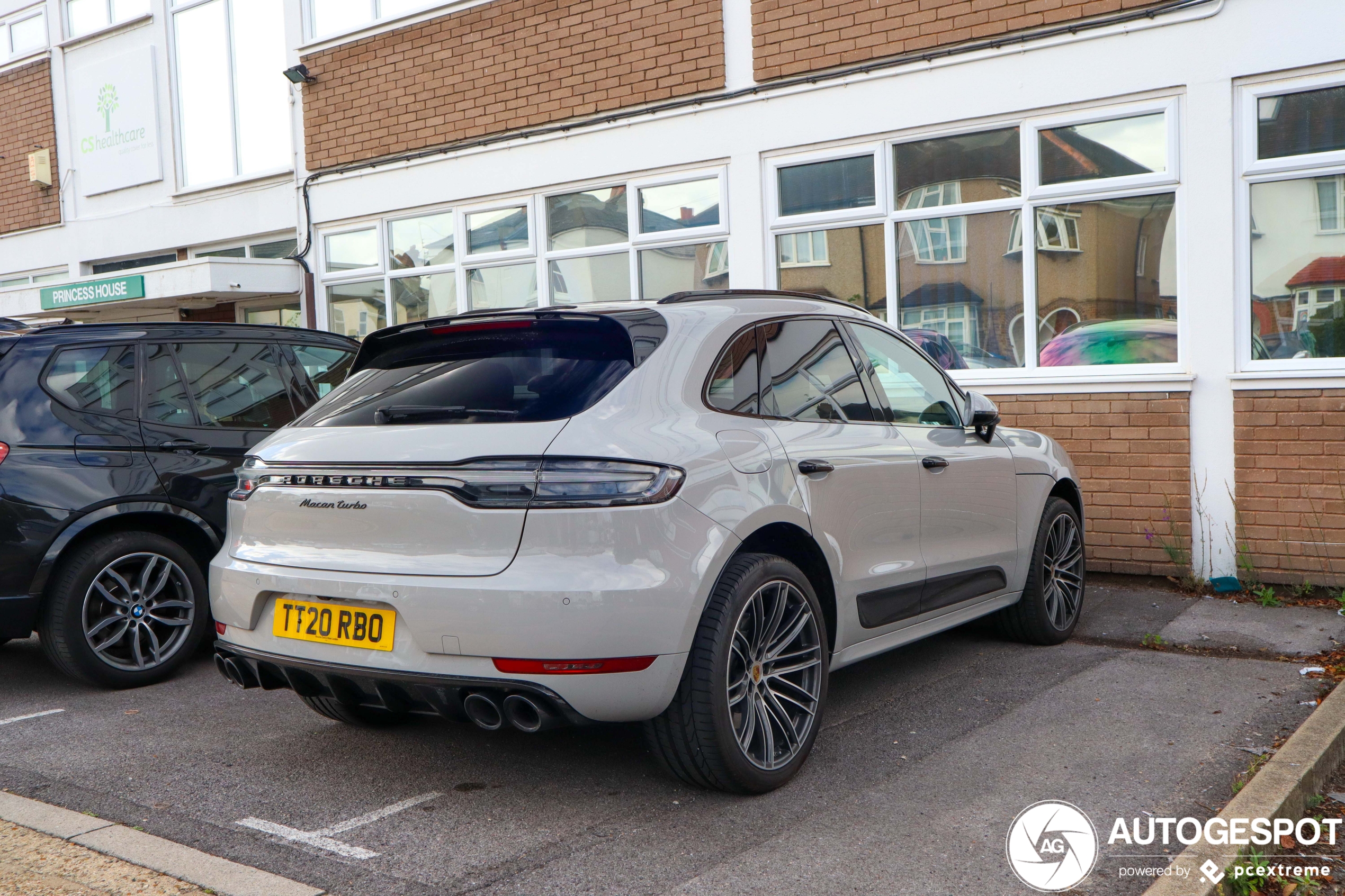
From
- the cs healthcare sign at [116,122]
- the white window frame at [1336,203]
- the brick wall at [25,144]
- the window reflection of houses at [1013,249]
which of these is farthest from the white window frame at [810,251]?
the brick wall at [25,144]

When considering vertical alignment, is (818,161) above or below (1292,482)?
above

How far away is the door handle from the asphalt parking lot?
3.76 ft

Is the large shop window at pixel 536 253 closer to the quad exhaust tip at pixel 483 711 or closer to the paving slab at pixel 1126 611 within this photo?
the paving slab at pixel 1126 611

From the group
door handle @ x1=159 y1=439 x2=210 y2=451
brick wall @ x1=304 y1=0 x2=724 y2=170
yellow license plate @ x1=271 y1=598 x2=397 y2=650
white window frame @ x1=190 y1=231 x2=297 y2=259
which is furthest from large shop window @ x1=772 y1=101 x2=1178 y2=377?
white window frame @ x1=190 y1=231 x2=297 y2=259

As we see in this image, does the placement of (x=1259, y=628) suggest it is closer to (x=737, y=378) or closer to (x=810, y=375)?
(x=810, y=375)

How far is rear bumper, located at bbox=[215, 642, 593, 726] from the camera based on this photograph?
3477 millimetres

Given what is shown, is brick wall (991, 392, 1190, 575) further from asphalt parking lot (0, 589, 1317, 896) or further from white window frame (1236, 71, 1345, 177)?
asphalt parking lot (0, 589, 1317, 896)

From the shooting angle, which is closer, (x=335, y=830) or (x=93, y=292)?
(x=335, y=830)

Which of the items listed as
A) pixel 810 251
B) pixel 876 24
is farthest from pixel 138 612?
pixel 876 24

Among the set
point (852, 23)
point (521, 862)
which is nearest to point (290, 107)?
point (852, 23)

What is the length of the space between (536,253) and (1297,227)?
20.5 feet

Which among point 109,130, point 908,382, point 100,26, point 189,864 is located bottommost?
point 189,864

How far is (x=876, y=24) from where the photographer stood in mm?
8625

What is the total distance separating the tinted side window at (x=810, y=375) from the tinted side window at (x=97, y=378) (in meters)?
3.37
